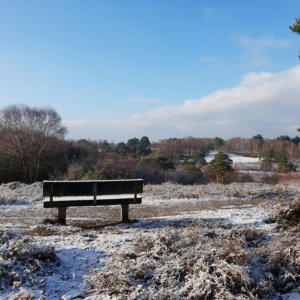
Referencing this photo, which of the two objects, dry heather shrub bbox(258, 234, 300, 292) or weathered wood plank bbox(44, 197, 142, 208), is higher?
weathered wood plank bbox(44, 197, 142, 208)

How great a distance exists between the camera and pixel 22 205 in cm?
988

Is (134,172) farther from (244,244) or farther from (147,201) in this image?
(244,244)

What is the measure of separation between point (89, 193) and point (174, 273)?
11.0ft

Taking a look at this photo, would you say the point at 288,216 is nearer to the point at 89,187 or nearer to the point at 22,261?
the point at 89,187

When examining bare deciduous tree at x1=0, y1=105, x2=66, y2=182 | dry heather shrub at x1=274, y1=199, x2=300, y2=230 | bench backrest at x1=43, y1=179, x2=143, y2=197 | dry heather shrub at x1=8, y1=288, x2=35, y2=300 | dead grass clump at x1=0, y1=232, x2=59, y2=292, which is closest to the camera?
dry heather shrub at x1=8, y1=288, x2=35, y2=300

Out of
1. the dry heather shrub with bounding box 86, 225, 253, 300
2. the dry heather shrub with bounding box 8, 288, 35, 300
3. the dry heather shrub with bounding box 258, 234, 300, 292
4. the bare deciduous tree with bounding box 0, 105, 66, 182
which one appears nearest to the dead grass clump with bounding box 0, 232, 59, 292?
the dry heather shrub with bounding box 8, 288, 35, 300

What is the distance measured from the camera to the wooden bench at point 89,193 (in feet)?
20.5

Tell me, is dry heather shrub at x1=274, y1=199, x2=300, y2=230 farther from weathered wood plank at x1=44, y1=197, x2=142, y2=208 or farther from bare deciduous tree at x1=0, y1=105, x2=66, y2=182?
bare deciduous tree at x1=0, y1=105, x2=66, y2=182

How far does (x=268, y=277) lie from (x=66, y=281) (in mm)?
2713

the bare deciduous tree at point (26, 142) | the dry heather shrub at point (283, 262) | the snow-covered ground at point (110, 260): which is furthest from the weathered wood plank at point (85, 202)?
the bare deciduous tree at point (26, 142)

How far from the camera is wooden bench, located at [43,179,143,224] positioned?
6.25 meters

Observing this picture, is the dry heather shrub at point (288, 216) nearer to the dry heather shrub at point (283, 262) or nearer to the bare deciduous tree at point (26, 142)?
the dry heather shrub at point (283, 262)

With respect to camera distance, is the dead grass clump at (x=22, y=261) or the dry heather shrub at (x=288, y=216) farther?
the dry heather shrub at (x=288, y=216)

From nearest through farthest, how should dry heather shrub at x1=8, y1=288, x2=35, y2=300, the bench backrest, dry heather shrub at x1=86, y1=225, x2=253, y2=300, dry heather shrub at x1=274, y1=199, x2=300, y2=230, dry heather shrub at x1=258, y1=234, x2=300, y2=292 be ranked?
dry heather shrub at x1=8, y1=288, x2=35, y2=300
dry heather shrub at x1=86, y1=225, x2=253, y2=300
dry heather shrub at x1=258, y1=234, x2=300, y2=292
dry heather shrub at x1=274, y1=199, x2=300, y2=230
the bench backrest
